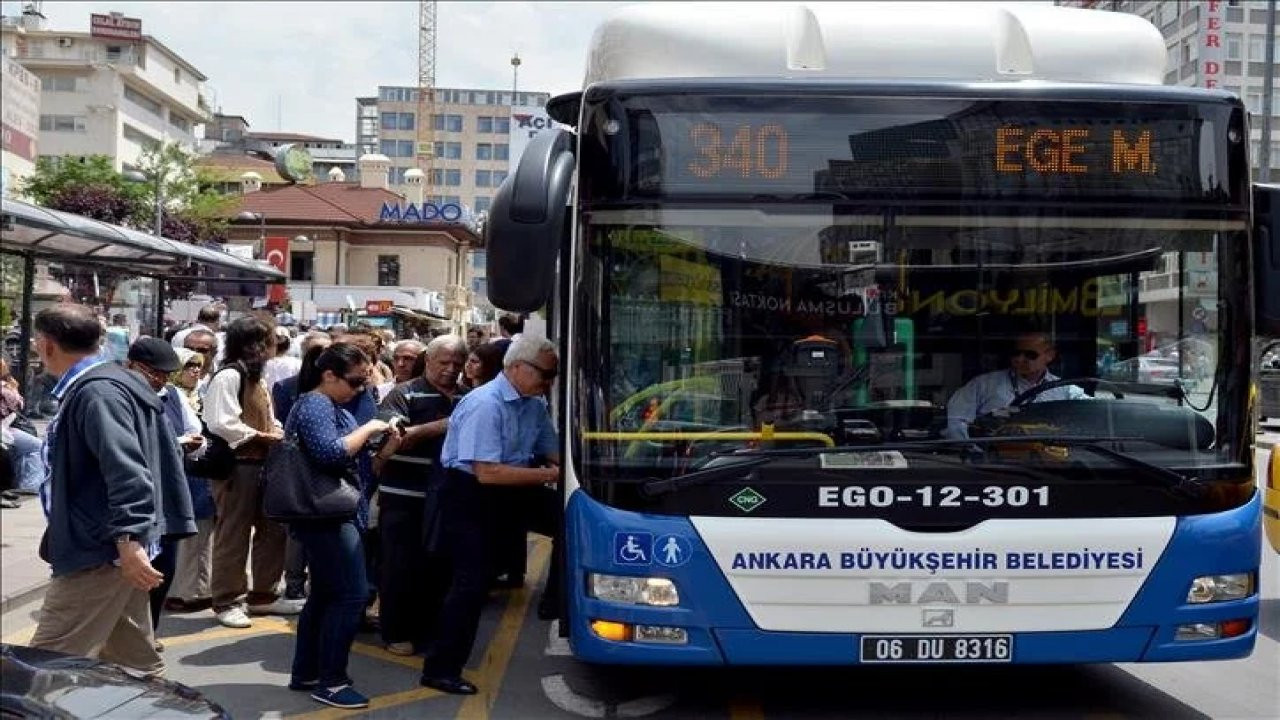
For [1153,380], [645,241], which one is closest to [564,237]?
[645,241]

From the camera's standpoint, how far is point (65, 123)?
7612cm

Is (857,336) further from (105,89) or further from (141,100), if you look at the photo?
(141,100)

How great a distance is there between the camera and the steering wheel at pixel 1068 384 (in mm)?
5543

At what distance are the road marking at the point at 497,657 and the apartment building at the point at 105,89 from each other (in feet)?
218

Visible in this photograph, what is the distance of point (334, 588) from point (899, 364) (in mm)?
2703

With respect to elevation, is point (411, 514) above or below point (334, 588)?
above

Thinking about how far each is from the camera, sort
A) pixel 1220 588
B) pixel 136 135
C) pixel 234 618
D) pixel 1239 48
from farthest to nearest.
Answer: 1. pixel 136 135
2. pixel 1239 48
3. pixel 234 618
4. pixel 1220 588

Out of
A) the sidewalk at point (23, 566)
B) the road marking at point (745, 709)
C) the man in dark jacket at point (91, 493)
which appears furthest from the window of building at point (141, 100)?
the man in dark jacket at point (91, 493)

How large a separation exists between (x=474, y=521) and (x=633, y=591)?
1152 mm

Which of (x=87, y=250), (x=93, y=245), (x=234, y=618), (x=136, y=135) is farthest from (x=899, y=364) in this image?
(x=136, y=135)

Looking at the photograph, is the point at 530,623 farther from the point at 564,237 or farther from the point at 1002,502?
the point at 1002,502

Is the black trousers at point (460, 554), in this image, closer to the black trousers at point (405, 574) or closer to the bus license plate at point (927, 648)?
the black trousers at point (405, 574)

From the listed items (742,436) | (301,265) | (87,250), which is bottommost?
(742,436)

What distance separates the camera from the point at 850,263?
561 centimetres
